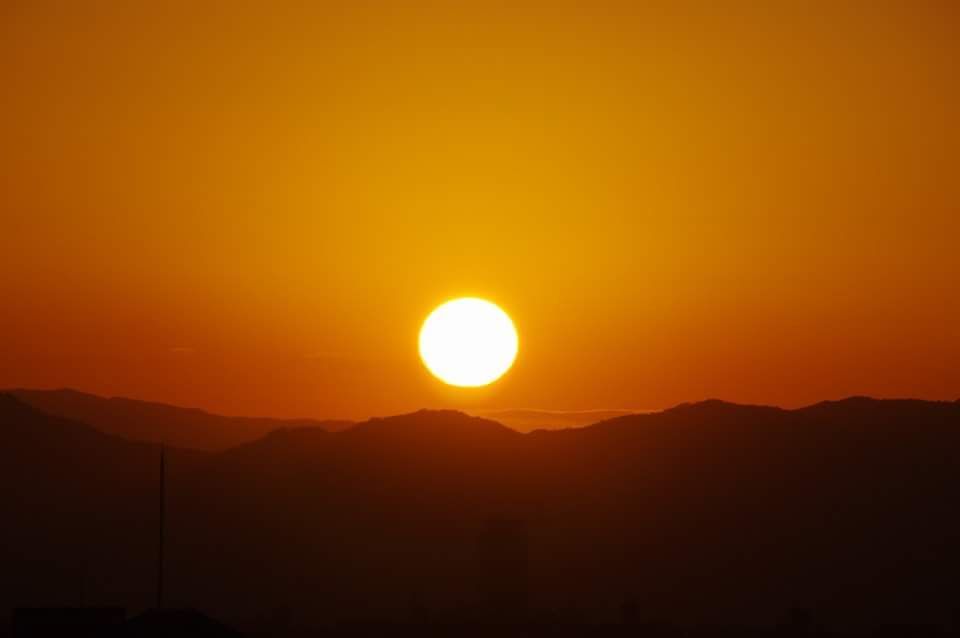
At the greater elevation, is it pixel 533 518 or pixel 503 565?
pixel 533 518

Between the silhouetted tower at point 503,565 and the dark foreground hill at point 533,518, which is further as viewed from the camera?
the dark foreground hill at point 533,518

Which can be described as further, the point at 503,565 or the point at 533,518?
the point at 533,518

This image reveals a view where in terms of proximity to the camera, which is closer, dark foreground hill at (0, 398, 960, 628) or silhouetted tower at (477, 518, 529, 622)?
silhouetted tower at (477, 518, 529, 622)

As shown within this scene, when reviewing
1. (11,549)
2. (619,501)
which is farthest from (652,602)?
(11,549)
